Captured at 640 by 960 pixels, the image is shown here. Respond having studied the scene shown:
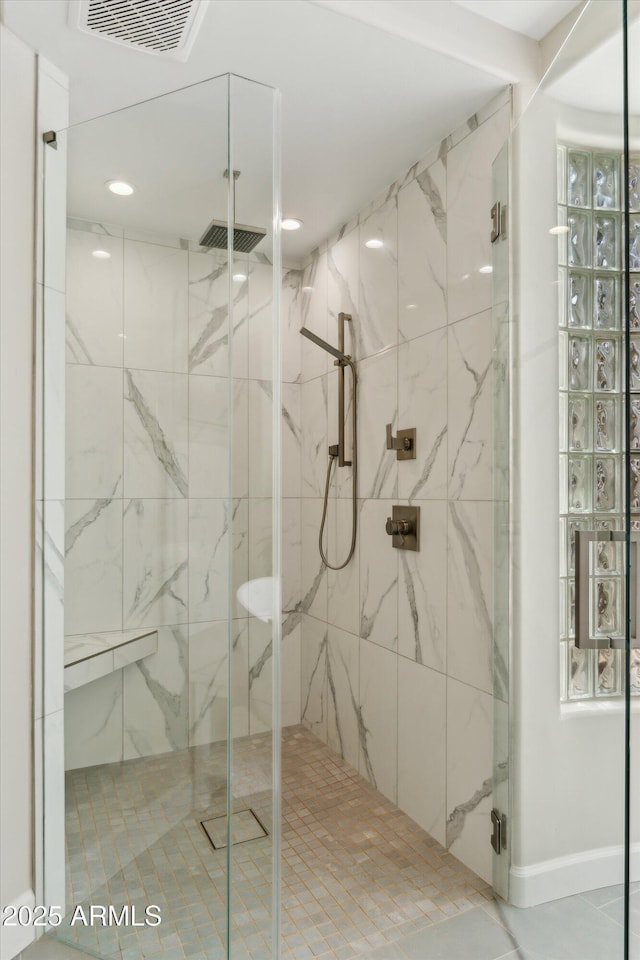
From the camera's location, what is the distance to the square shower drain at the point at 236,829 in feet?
4.50

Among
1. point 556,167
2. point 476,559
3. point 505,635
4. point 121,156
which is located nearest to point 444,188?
point 556,167

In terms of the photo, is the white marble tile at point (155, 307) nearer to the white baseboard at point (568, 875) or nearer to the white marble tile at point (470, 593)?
the white marble tile at point (470, 593)

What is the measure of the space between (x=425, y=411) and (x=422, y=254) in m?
0.57

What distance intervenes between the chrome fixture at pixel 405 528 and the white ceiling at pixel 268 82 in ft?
4.17

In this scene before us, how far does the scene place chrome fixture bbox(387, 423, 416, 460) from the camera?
7.70ft

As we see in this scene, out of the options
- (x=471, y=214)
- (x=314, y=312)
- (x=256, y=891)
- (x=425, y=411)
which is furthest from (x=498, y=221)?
(x=256, y=891)

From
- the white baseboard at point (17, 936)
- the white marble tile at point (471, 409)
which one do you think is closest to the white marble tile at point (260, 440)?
the white marble tile at point (471, 409)

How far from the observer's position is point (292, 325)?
11.2 feet

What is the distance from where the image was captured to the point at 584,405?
53.4 inches

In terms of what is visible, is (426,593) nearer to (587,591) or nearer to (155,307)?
(587,591)

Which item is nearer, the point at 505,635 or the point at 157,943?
the point at 157,943

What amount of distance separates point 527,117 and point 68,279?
4.21ft

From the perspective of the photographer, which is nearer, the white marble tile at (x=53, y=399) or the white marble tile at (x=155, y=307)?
the white marble tile at (x=155, y=307)

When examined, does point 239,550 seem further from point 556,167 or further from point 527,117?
point 527,117
